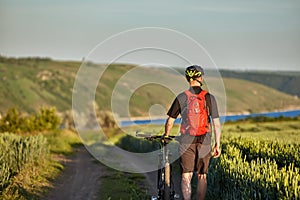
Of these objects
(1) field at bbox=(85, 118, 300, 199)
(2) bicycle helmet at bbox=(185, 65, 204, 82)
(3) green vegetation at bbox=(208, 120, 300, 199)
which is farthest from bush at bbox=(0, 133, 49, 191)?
(2) bicycle helmet at bbox=(185, 65, 204, 82)

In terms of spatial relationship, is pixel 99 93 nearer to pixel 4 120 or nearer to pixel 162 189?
pixel 4 120

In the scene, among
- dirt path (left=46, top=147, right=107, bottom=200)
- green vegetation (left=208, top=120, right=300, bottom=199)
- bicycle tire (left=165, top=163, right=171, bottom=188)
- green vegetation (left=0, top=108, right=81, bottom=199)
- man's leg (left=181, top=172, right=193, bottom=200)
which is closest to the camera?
green vegetation (left=208, top=120, right=300, bottom=199)

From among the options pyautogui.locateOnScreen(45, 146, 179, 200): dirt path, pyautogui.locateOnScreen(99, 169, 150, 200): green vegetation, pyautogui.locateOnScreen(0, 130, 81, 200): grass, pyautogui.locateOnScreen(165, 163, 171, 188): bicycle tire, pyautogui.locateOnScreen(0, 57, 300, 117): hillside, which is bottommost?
pyautogui.locateOnScreen(45, 146, 179, 200): dirt path

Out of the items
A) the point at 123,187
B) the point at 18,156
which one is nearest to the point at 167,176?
the point at 123,187

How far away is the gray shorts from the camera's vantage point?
9141 millimetres

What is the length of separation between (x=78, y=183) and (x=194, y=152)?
8.51m

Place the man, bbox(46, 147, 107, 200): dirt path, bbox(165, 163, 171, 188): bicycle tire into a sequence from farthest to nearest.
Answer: bbox(46, 147, 107, 200): dirt path, bbox(165, 163, 171, 188): bicycle tire, the man

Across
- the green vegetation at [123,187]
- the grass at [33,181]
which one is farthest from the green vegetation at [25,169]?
the green vegetation at [123,187]

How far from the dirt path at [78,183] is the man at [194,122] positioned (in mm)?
5237

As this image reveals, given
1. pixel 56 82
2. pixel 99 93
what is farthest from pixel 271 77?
pixel 56 82

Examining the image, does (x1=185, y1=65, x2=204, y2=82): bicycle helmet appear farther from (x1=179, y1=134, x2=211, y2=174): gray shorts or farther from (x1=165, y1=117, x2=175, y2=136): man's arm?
(x1=179, y1=134, x2=211, y2=174): gray shorts

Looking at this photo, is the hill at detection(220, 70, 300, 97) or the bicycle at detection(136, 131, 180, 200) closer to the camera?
the bicycle at detection(136, 131, 180, 200)

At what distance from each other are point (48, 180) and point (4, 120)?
38.1 meters

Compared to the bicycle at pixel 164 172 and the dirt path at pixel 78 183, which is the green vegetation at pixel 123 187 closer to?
the dirt path at pixel 78 183
